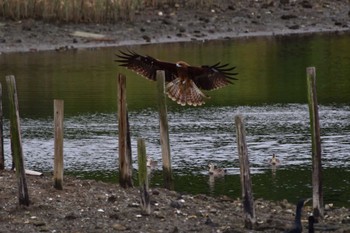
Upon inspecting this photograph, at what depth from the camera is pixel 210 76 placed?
16.6 metres

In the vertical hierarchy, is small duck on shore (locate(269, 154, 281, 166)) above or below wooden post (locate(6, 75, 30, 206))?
below

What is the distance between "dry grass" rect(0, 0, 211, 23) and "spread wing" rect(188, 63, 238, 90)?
24520mm

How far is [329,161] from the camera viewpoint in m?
20.2

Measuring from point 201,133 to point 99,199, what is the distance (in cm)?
849

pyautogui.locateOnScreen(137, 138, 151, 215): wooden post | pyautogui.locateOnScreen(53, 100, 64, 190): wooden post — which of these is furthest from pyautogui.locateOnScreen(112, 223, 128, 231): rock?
pyautogui.locateOnScreen(53, 100, 64, 190): wooden post

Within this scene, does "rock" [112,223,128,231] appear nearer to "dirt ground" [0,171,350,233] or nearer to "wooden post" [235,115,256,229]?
"dirt ground" [0,171,350,233]

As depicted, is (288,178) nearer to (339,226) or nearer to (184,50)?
(339,226)

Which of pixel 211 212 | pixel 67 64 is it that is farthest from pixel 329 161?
pixel 67 64

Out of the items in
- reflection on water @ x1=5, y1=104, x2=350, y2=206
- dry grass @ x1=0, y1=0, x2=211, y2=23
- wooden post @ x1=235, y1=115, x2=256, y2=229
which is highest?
dry grass @ x1=0, y1=0, x2=211, y2=23

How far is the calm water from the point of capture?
1906 centimetres

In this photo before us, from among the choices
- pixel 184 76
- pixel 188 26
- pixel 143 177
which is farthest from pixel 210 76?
pixel 188 26

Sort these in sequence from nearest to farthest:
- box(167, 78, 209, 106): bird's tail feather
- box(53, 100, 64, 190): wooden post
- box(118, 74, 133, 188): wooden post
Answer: box(53, 100, 64, 190): wooden post < box(118, 74, 133, 188): wooden post < box(167, 78, 209, 106): bird's tail feather

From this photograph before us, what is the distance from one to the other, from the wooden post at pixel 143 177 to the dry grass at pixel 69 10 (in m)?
27.0

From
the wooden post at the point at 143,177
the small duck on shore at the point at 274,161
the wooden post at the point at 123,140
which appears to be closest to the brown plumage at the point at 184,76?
the wooden post at the point at 123,140
